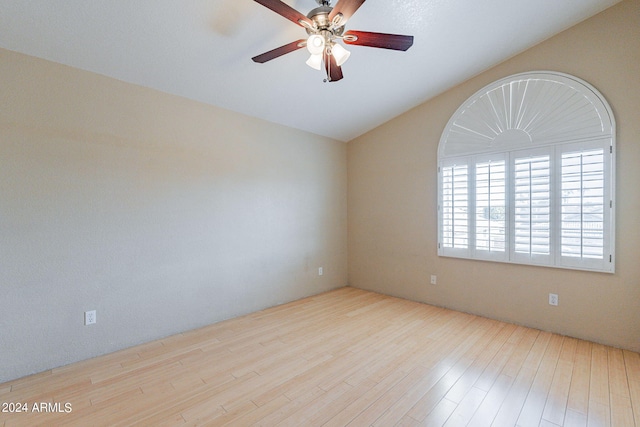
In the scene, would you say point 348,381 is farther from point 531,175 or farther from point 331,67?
point 531,175

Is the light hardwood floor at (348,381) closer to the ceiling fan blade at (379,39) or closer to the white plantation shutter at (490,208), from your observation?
the white plantation shutter at (490,208)

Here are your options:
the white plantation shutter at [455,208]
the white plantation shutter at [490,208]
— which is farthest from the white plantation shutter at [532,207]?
the white plantation shutter at [455,208]

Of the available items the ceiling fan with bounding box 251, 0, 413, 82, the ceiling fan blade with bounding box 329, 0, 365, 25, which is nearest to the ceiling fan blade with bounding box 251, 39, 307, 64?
the ceiling fan with bounding box 251, 0, 413, 82

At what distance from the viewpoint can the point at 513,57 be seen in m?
3.21

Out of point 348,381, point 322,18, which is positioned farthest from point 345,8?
point 348,381

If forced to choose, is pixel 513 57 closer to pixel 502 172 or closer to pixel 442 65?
pixel 442 65

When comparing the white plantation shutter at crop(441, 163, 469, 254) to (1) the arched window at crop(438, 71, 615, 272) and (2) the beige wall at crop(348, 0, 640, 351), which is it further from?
(2) the beige wall at crop(348, 0, 640, 351)

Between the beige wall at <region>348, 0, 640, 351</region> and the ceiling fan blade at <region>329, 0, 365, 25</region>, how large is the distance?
2496 mm

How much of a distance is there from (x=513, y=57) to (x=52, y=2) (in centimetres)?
421

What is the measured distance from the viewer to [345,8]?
1661mm

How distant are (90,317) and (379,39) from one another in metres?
3.26

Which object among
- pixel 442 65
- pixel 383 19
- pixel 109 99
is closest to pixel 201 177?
pixel 109 99

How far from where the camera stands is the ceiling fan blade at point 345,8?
1.60m

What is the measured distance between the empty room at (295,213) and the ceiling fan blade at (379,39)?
2cm
